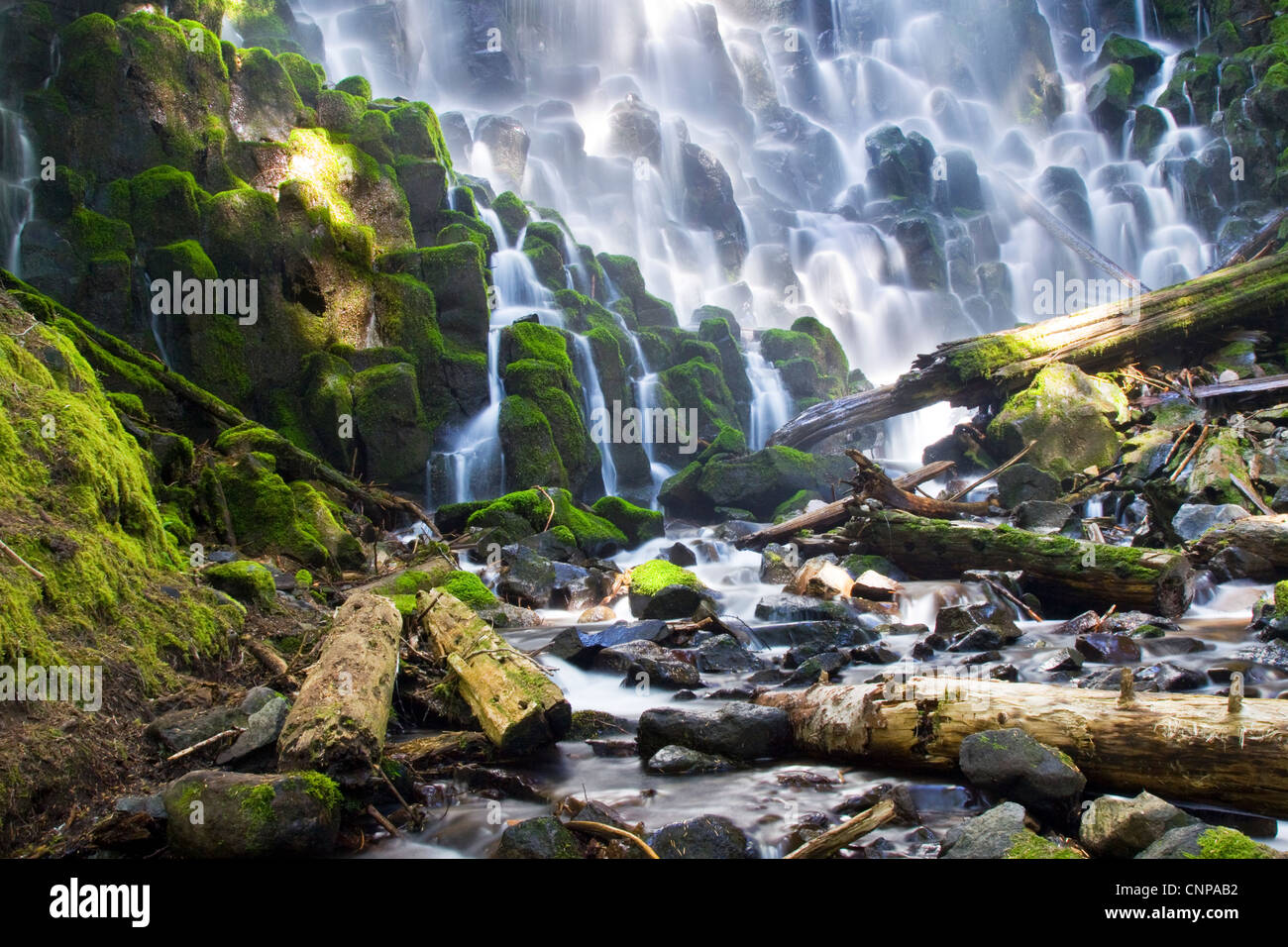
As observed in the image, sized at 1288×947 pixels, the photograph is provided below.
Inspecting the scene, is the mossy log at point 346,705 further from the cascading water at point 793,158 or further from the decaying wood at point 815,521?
the cascading water at point 793,158

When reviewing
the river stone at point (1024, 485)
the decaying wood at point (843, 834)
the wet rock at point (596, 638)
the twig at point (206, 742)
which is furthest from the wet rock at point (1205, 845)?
the river stone at point (1024, 485)

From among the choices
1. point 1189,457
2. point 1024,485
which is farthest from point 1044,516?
point 1189,457

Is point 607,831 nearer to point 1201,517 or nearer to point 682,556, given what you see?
point 1201,517

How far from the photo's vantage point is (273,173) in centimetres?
1711

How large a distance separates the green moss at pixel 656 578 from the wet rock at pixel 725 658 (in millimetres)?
2053

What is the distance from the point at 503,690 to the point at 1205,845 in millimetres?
3500

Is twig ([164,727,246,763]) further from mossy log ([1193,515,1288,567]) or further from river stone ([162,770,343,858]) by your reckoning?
mossy log ([1193,515,1288,567])

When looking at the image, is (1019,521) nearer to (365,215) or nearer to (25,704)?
(25,704)

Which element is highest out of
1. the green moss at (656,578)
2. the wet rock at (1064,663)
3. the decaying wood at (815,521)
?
the decaying wood at (815,521)

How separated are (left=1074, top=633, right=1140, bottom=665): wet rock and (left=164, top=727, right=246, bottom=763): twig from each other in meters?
6.26

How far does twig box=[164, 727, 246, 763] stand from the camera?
12.7ft

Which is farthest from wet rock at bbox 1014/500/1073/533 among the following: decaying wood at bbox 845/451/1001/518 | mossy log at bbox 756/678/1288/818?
mossy log at bbox 756/678/1288/818

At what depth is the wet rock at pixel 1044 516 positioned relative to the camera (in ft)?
35.9
